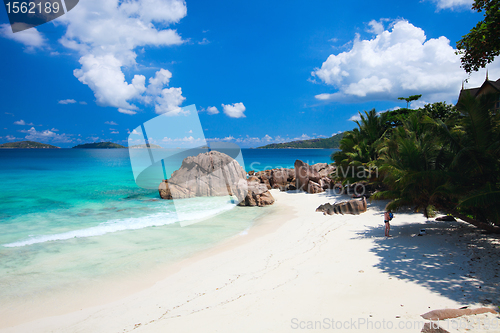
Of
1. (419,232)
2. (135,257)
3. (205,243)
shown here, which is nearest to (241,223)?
(205,243)

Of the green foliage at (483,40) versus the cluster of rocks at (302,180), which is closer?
the green foliage at (483,40)

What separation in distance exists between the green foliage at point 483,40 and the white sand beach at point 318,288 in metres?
5.13

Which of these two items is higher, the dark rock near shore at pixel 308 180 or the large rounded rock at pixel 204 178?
the large rounded rock at pixel 204 178

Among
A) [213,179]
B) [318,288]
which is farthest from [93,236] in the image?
[213,179]

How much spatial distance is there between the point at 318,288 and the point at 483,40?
24.0 feet

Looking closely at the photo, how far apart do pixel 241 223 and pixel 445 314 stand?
10193mm

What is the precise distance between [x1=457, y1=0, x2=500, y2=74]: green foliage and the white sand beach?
513 centimetres

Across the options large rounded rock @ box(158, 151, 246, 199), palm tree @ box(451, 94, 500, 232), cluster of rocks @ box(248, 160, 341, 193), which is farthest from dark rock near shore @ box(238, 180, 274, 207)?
palm tree @ box(451, 94, 500, 232)

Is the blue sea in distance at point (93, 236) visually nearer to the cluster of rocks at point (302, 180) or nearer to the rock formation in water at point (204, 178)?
the rock formation in water at point (204, 178)

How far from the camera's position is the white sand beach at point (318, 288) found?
4285 mm

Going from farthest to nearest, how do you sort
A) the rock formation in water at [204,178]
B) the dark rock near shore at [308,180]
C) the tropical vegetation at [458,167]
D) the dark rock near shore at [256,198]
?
the dark rock near shore at [308,180] < the rock formation in water at [204,178] < the dark rock near shore at [256,198] < the tropical vegetation at [458,167]

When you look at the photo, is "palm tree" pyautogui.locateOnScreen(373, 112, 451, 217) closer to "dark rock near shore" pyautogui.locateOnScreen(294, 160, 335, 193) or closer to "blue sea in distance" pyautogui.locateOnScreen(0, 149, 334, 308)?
"blue sea in distance" pyautogui.locateOnScreen(0, 149, 334, 308)

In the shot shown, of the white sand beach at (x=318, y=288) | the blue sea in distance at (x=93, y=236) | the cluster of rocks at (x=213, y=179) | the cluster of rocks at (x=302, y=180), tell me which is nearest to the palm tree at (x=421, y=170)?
the white sand beach at (x=318, y=288)

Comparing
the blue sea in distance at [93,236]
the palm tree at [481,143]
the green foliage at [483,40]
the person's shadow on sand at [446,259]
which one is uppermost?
the green foliage at [483,40]
